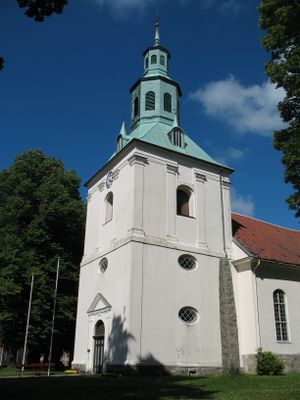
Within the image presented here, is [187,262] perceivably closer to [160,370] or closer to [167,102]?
[160,370]

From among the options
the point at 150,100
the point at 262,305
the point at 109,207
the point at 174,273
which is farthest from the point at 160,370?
the point at 150,100

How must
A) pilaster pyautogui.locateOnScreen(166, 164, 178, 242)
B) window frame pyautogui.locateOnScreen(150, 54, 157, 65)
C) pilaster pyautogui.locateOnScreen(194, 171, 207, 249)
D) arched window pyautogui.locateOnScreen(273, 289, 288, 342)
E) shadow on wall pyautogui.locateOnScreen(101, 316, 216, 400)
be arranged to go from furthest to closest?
window frame pyautogui.locateOnScreen(150, 54, 157, 65), pilaster pyautogui.locateOnScreen(194, 171, 207, 249), pilaster pyautogui.locateOnScreen(166, 164, 178, 242), arched window pyautogui.locateOnScreen(273, 289, 288, 342), shadow on wall pyautogui.locateOnScreen(101, 316, 216, 400)

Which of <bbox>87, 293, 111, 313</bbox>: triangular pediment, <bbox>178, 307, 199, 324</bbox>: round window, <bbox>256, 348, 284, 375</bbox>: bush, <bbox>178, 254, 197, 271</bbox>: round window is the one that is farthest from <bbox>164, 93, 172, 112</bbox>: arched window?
<bbox>256, 348, 284, 375</bbox>: bush

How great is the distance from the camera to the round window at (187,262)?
22.4 m

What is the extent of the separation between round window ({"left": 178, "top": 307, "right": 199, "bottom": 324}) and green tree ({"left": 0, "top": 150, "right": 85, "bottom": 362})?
31.7 feet

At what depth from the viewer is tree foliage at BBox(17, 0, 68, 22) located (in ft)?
25.3

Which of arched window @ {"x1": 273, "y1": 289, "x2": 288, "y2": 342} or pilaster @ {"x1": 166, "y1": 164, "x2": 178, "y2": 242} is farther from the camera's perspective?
pilaster @ {"x1": 166, "y1": 164, "x2": 178, "y2": 242}

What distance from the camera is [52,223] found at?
99.3 feet

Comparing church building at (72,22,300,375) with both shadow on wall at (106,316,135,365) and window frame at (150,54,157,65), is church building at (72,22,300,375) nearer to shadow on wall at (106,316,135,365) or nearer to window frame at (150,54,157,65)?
shadow on wall at (106,316,135,365)

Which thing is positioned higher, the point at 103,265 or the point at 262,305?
the point at 103,265

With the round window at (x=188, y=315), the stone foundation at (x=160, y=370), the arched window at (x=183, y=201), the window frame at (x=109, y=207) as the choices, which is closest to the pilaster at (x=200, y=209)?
the arched window at (x=183, y=201)

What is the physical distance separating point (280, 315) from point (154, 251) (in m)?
7.48

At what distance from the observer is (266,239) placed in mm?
26312

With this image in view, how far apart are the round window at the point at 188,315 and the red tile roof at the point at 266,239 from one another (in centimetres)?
425
